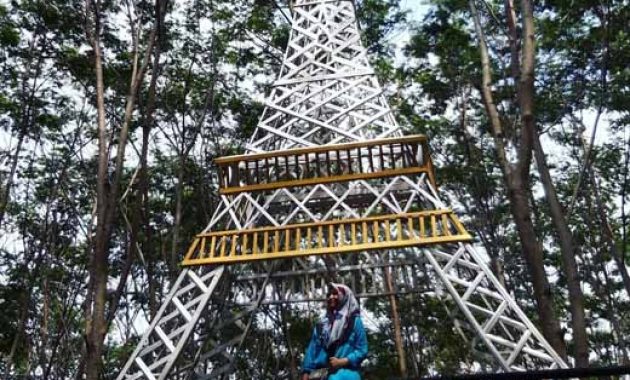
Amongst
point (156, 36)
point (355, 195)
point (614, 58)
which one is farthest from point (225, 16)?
point (614, 58)

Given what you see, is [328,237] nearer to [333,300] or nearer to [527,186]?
[527,186]

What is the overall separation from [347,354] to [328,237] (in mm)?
3133

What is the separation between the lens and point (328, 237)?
268 inches

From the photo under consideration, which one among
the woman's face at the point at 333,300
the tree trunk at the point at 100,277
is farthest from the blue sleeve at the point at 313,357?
the tree trunk at the point at 100,277

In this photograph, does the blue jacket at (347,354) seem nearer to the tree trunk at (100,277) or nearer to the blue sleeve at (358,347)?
the blue sleeve at (358,347)

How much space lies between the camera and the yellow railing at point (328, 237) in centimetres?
649

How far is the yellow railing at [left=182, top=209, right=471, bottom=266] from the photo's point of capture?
649 cm

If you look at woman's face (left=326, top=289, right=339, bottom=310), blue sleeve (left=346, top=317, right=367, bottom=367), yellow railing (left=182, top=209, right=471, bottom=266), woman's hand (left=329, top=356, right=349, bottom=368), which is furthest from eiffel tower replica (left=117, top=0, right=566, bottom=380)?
woman's hand (left=329, top=356, right=349, bottom=368)

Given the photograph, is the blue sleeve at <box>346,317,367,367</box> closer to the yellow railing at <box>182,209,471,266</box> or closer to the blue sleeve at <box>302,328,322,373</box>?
the blue sleeve at <box>302,328,322,373</box>

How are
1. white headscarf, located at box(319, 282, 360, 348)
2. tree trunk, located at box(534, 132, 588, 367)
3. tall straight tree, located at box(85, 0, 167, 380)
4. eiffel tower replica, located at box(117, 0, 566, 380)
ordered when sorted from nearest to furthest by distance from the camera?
white headscarf, located at box(319, 282, 360, 348)
tree trunk, located at box(534, 132, 588, 367)
eiffel tower replica, located at box(117, 0, 566, 380)
tall straight tree, located at box(85, 0, 167, 380)

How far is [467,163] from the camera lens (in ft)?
44.7

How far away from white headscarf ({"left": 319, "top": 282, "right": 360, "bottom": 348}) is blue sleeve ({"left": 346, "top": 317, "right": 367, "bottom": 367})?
0.05 meters

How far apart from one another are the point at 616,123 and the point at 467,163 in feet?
10.8

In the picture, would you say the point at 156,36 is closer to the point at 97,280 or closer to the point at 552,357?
the point at 97,280
